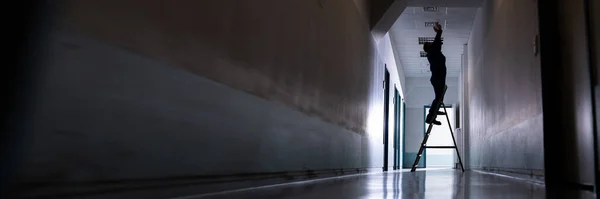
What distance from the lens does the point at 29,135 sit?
87 cm

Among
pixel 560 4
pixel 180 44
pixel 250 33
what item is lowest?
pixel 180 44

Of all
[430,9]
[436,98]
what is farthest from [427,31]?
[436,98]

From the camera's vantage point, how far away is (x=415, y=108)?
1548cm

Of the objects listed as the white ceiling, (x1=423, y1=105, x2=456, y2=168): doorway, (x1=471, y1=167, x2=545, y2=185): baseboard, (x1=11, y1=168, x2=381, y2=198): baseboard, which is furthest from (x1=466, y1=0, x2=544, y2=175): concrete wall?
(x1=423, y1=105, x2=456, y2=168): doorway

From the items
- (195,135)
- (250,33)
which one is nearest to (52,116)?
(195,135)

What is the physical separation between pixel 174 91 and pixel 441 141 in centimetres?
1728

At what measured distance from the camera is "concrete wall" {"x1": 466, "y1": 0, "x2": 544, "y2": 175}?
3.14 m

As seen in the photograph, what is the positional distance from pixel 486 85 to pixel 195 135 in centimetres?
518

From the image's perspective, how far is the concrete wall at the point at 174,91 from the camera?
961mm

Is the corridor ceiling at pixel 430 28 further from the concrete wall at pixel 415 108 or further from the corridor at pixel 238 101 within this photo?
the concrete wall at pixel 415 108

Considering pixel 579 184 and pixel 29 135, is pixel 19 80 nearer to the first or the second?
pixel 29 135

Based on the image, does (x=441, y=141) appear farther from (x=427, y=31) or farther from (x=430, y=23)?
(x=430, y=23)

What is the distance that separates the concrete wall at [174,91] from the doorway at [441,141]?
12.1m

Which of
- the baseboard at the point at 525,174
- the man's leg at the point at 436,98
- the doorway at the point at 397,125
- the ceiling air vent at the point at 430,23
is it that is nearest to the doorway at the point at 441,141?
the doorway at the point at 397,125
